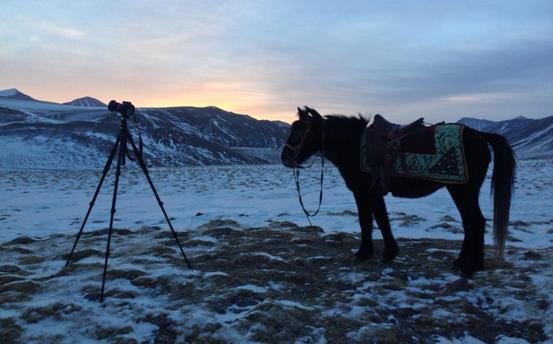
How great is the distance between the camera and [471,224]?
232 inches

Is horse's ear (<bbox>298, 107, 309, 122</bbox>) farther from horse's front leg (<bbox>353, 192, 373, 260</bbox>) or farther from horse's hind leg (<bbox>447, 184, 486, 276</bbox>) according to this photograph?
horse's hind leg (<bbox>447, 184, 486, 276</bbox>)

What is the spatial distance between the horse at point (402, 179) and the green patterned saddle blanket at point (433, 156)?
0.14 m

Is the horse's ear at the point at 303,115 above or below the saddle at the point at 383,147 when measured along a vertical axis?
above

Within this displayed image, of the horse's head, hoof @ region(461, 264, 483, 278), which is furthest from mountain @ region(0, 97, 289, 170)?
hoof @ region(461, 264, 483, 278)

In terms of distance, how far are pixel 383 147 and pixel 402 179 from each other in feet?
1.98

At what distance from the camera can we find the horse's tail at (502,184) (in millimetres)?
5812

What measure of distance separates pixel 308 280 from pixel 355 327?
5.33ft

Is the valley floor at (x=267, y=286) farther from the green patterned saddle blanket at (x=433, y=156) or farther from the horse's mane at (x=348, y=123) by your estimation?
the horse's mane at (x=348, y=123)

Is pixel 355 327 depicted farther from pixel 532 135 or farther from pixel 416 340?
pixel 532 135

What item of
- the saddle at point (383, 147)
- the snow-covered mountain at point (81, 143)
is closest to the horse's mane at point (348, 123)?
the saddle at point (383, 147)

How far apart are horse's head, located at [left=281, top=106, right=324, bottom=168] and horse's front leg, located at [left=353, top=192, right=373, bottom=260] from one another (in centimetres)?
114

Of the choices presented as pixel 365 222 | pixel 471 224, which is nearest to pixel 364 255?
pixel 365 222

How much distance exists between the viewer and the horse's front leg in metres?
6.63

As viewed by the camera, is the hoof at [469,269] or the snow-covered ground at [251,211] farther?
the snow-covered ground at [251,211]
